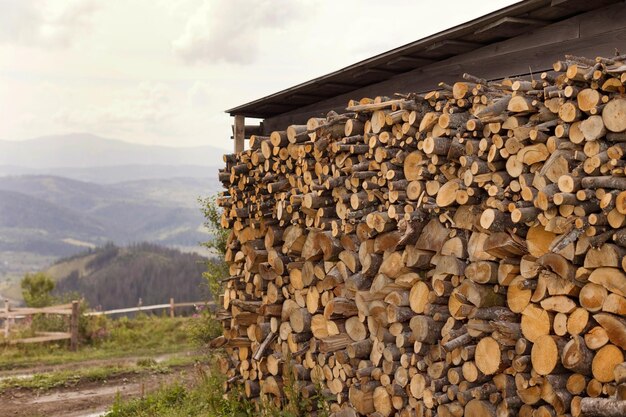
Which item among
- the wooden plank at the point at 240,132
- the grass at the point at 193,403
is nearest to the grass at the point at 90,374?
the grass at the point at 193,403

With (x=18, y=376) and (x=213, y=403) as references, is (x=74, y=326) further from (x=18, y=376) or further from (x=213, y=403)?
(x=213, y=403)

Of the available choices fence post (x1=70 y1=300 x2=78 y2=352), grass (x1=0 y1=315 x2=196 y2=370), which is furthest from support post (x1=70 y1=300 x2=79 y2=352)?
grass (x1=0 y1=315 x2=196 y2=370)

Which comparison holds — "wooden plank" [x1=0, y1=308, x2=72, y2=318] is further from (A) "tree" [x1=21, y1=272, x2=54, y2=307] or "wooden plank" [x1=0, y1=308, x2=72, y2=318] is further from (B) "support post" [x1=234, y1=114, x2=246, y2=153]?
(B) "support post" [x1=234, y1=114, x2=246, y2=153]

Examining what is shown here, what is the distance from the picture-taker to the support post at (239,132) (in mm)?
10626

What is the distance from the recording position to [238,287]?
8961 mm

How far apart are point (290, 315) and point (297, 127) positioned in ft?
7.01

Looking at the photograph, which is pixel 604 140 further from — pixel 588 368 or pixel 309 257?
pixel 309 257

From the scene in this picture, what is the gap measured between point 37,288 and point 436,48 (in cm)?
1862

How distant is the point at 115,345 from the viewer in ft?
60.5

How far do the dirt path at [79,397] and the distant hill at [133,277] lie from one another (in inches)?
1548

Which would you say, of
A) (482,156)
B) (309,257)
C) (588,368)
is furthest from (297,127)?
(588,368)

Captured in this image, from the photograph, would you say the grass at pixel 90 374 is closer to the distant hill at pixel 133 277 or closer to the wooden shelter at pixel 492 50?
the wooden shelter at pixel 492 50

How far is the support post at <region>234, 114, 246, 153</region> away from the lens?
10.6m

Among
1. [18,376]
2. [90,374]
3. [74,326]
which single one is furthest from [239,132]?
[74,326]
